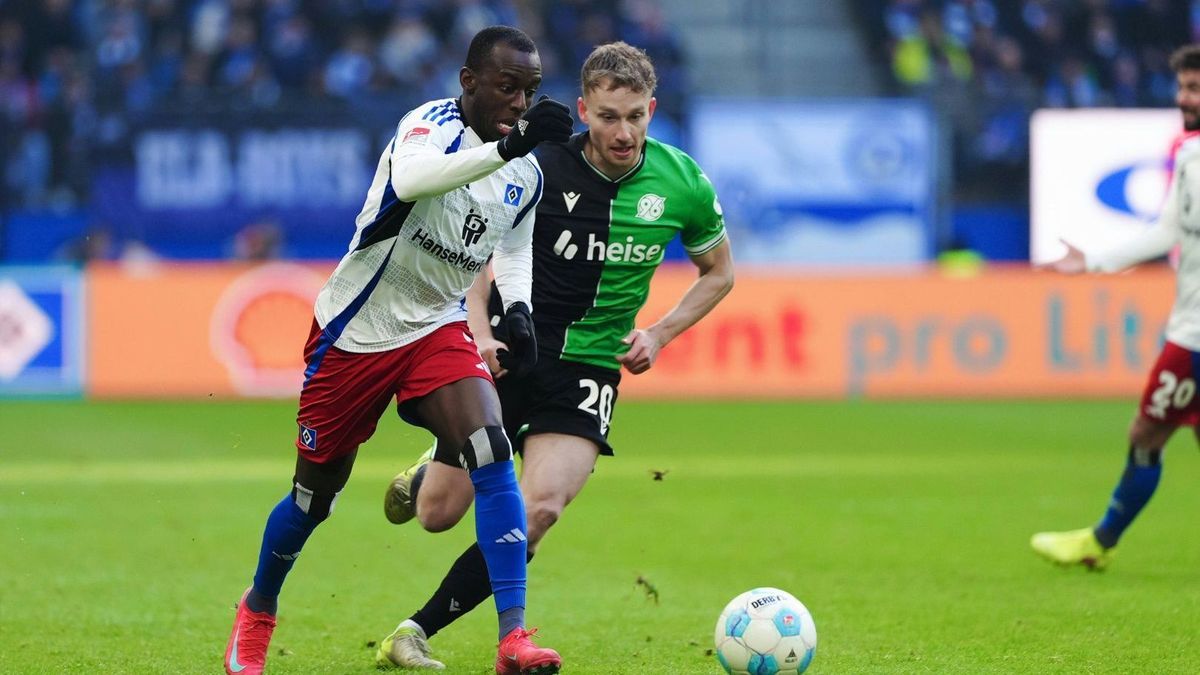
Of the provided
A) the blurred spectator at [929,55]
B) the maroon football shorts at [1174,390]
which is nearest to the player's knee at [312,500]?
the maroon football shorts at [1174,390]

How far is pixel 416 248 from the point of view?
17.7ft

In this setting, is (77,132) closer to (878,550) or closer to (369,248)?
(878,550)

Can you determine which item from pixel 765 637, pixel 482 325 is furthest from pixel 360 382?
pixel 765 637

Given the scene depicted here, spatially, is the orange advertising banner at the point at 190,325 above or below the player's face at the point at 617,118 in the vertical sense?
below

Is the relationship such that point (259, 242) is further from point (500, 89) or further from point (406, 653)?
point (500, 89)

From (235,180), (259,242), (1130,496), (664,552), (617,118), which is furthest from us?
(235,180)

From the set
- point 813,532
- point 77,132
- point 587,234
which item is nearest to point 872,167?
point 77,132

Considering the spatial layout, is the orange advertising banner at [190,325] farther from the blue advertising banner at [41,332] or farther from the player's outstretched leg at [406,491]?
the player's outstretched leg at [406,491]

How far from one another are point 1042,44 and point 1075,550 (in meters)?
16.7

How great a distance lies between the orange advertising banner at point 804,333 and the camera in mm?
17594

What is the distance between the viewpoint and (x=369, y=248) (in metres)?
5.44

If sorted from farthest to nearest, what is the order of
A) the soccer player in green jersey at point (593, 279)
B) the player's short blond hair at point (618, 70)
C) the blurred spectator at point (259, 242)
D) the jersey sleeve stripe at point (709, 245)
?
the blurred spectator at point (259, 242) < the jersey sleeve stripe at point (709, 245) < the soccer player in green jersey at point (593, 279) < the player's short blond hair at point (618, 70)

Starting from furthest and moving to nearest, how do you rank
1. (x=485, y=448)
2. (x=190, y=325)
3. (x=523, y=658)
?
1. (x=190, y=325)
2. (x=485, y=448)
3. (x=523, y=658)

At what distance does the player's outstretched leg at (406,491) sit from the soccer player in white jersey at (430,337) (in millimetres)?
713
